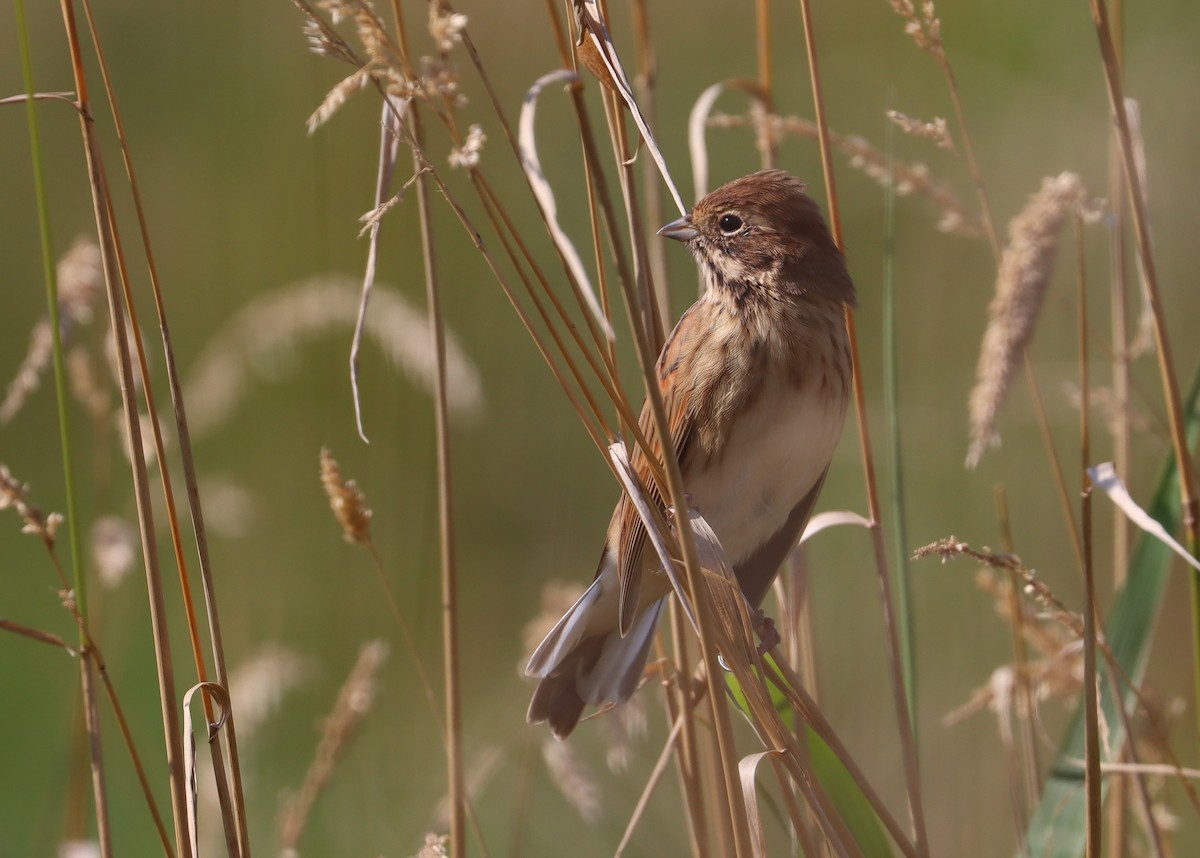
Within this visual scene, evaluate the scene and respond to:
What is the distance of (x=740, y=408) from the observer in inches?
94.7

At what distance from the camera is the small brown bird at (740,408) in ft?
7.91

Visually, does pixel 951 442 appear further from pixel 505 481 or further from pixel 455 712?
pixel 455 712

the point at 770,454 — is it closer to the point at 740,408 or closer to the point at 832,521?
the point at 740,408

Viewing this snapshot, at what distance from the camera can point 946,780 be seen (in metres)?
4.04

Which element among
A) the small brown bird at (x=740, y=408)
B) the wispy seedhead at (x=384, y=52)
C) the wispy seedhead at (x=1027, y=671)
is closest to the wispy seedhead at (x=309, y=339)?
the small brown bird at (x=740, y=408)

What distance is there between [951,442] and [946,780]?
1.71 m

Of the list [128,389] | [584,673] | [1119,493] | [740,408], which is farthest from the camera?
[584,673]

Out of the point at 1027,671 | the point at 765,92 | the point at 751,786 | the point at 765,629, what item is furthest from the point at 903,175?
the point at 751,786

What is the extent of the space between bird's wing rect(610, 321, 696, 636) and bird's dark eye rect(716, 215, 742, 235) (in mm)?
255

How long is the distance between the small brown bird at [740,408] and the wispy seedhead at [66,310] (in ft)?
3.25

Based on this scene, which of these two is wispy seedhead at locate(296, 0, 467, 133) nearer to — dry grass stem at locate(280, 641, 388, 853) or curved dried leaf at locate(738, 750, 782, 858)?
curved dried leaf at locate(738, 750, 782, 858)

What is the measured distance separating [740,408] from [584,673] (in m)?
0.62

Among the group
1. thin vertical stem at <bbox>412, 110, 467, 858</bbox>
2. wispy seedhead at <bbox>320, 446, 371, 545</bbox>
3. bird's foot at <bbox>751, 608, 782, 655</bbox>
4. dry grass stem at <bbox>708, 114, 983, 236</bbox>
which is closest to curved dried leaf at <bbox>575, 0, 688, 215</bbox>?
thin vertical stem at <bbox>412, 110, 467, 858</bbox>

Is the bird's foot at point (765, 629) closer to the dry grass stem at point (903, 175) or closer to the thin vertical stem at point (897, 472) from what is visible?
the thin vertical stem at point (897, 472)
